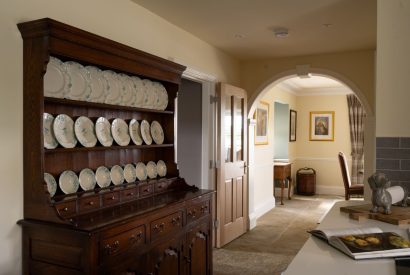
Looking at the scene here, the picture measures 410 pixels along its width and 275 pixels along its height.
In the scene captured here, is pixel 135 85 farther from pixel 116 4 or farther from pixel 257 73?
pixel 257 73

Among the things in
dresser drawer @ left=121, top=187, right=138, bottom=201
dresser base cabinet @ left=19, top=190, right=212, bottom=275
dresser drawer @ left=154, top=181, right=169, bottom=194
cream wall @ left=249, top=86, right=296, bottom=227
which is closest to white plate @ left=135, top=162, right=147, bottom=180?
dresser drawer @ left=154, top=181, right=169, bottom=194

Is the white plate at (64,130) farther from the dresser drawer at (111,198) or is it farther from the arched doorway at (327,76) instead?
the arched doorway at (327,76)

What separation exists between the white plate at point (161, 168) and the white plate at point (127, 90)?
0.63 m

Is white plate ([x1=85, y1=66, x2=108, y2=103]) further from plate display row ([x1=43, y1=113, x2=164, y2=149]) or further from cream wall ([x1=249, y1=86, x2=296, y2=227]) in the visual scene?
cream wall ([x1=249, y1=86, x2=296, y2=227])

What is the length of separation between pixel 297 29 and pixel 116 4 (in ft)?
6.15

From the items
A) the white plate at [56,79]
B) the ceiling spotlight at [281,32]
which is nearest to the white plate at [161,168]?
the white plate at [56,79]

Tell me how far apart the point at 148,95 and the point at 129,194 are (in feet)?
2.76

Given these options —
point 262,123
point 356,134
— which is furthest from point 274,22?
point 356,134

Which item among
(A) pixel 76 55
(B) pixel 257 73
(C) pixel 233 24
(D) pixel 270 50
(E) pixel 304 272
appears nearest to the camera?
(E) pixel 304 272

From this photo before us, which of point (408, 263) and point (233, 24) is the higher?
point (233, 24)

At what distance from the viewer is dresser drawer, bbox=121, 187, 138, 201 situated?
2574 millimetres

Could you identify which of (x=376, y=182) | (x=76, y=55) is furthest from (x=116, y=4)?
(x=376, y=182)

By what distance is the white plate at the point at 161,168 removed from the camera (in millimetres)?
3167

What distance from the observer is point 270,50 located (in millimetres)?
4605
